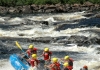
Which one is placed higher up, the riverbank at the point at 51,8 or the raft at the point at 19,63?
the raft at the point at 19,63

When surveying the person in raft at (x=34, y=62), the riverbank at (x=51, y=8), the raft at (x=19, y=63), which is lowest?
the riverbank at (x=51, y=8)

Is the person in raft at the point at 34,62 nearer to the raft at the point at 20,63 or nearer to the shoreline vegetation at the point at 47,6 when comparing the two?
the raft at the point at 20,63

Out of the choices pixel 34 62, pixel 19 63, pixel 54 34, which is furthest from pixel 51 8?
pixel 34 62

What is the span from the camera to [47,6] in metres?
42.6

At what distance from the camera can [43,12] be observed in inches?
1580

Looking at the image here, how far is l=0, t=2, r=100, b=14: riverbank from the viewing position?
132 feet

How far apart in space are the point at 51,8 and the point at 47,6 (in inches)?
47.5

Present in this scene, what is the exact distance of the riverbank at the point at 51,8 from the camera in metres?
40.3

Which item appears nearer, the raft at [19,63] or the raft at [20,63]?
the raft at [20,63]

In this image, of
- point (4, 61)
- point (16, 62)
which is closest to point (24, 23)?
point (4, 61)

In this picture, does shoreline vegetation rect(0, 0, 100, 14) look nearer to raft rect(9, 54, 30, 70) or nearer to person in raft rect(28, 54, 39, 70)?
raft rect(9, 54, 30, 70)

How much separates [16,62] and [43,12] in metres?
24.7

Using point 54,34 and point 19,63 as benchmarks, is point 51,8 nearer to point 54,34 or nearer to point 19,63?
point 54,34

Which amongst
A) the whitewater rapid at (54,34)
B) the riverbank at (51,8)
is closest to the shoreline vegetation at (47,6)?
the riverbank at (51,8)
